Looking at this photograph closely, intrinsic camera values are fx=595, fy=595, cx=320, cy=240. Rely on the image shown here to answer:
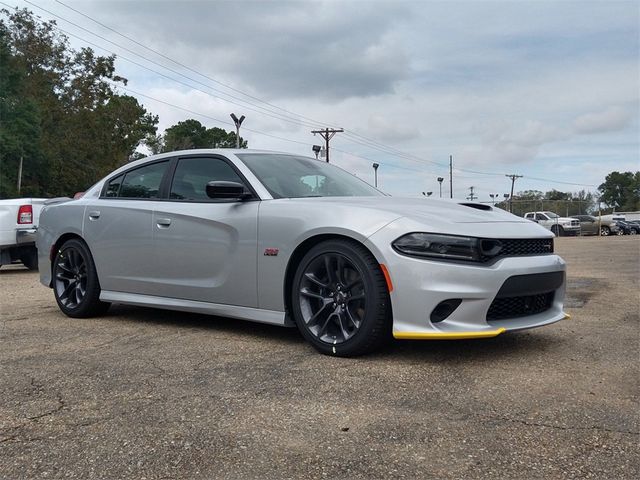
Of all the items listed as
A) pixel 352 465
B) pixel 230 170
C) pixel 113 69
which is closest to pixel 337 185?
pixel 230 170

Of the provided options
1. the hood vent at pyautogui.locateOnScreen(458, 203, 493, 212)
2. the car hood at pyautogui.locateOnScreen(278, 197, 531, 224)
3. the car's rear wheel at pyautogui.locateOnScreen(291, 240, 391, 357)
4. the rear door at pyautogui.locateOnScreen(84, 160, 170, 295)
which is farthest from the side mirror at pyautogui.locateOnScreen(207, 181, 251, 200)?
the hood vent at pyautogui.locateOnScreen(458, 203, 493, 212)

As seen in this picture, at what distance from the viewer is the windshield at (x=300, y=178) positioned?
4453 millimetres

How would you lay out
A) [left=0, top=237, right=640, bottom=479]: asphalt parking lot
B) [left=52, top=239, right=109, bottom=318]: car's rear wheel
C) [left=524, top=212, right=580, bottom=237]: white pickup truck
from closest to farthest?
[left=0, top=237, right=640, bottom=479]: asphalt parking lot, [left=52, top=239, right=109, bottom=318]: car's rear wheel, [left=524, top=212, right=580, bottom=237]: white pickup truck

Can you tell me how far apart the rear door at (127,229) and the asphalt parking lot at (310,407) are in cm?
65

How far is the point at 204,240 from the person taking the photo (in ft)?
14.7

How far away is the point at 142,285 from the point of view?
16.3 feet

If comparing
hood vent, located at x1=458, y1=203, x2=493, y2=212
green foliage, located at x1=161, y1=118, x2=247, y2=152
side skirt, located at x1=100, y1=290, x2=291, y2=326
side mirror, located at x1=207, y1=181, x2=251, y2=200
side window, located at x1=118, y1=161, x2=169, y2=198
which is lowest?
side skirt, located at x1=100, y1=290, x2=291, y2=326

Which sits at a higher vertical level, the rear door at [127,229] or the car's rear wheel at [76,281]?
the rear door at [127,229]

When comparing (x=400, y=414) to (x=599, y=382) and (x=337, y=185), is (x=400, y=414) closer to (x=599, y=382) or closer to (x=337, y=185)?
(x=599, y=382)

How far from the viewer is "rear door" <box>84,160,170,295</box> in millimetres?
4941

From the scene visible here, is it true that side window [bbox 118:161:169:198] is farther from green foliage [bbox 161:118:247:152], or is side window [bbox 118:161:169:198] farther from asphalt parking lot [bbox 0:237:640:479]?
green foliage [bbox 161:118:247:152]

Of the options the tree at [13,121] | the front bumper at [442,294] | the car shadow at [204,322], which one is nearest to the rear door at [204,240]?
the car shadow at [204,322]

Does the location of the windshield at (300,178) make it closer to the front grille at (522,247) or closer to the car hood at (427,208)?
the car hood at (427,208)

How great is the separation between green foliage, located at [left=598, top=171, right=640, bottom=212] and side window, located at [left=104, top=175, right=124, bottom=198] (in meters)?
111
